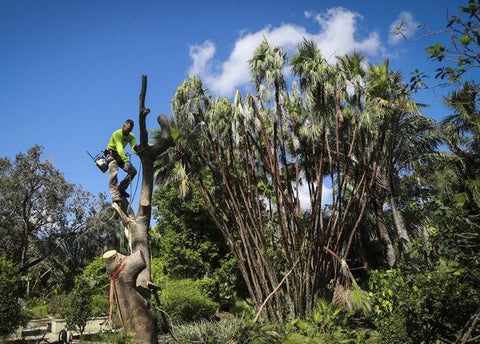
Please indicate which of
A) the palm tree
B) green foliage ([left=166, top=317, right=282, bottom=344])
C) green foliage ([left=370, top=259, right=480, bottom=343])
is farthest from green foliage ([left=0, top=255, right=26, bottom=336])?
the palm tree

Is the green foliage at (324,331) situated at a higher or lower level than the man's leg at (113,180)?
lower

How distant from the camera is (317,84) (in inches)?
489

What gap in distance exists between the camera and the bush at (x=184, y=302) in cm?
1555

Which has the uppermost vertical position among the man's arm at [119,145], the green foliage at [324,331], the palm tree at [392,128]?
the palm tree at [392,128]

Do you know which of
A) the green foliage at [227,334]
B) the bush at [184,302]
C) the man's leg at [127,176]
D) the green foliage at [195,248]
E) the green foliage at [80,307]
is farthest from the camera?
the green foliage at [195,248]

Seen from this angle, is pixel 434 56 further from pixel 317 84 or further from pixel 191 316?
pixel 191 316

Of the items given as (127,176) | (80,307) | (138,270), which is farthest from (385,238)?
(138,270)

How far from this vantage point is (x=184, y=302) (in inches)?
619

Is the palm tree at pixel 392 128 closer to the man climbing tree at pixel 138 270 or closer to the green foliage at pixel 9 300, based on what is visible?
the man climbing tree at pixel 138 270

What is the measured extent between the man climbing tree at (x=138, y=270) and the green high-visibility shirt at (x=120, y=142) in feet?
0.68

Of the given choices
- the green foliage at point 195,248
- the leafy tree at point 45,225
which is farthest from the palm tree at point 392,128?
the leafy tree at point 45,225

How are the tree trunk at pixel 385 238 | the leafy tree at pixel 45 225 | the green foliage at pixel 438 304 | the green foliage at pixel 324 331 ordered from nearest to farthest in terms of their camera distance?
the green foliage at pixel 438 304 < the green foliage at pixel 324 331 < the tree trunk at pixel 385 238 < the leafy tree at pixel 45 225

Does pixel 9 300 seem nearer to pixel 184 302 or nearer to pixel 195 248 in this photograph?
pixel 184 302

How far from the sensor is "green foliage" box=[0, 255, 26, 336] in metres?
11.1
